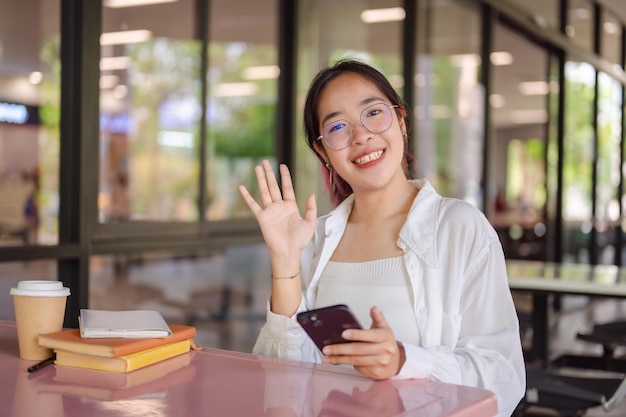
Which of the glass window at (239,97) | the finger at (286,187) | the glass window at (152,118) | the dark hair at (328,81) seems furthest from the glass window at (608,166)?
the finger at (286,187)

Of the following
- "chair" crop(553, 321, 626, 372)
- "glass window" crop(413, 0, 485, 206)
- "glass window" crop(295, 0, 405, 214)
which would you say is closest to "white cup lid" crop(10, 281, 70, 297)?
"chair" crop(553, 321, 626, 372)

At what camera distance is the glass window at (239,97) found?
17.1 feet

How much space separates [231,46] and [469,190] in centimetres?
A: 232

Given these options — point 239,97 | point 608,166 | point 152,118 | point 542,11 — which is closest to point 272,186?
point 239,97

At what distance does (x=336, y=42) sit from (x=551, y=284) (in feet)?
7.88

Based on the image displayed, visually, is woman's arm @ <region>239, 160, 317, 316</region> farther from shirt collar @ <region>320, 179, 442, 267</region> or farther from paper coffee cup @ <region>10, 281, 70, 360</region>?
paper coffee cup @ <region>10, 281, 70, 360</region>

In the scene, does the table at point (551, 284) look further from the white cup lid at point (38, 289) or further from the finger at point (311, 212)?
the white cup lid at point (38, 289)

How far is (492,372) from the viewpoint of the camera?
5.81 feet

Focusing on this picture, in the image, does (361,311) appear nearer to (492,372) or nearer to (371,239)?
(371,239)

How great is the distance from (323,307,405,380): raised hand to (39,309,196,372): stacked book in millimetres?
368

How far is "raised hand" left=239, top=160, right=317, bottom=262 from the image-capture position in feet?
6.19

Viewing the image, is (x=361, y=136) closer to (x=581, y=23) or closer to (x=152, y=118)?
(x=152, y=118)

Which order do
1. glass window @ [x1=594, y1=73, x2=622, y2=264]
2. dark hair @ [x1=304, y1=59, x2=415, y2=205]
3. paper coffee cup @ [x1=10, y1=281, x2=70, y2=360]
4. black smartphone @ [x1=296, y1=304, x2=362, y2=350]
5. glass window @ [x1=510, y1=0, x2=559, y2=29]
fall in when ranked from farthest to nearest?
1. glass window @ [x1=594, y1=73, x2=622, y2=264]
2. glass window @ [x1=510, y1=0, x2=559, y2=29]
3. dark hair @ [x1=304, y1=59, x2=415, y2=205]
4. paper coffee cup @ [x1=10, y1=281, x2=70, y2=360]
5. black smartphone @ [x1=296, y1=304, x2=362, y2=350]

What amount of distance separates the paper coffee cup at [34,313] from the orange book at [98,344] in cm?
4
